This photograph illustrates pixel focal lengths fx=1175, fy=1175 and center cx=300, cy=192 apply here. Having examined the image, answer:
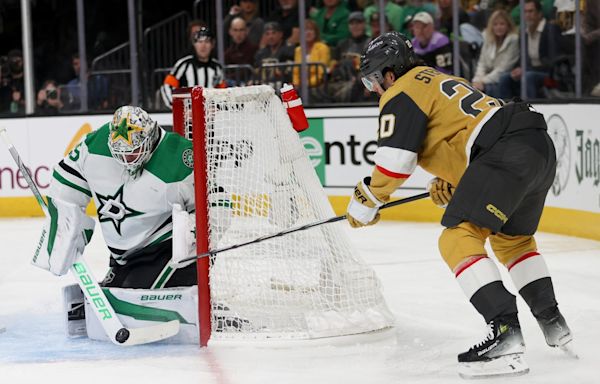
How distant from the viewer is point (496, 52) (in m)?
7.17

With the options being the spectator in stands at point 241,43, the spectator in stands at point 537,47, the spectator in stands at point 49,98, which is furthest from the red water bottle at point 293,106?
the spectator in stands at point 49,98

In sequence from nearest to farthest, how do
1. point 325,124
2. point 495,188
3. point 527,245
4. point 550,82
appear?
point 495,188
point 527,245
point 550,82
point 325,124

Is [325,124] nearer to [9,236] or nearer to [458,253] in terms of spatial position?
[9,236]

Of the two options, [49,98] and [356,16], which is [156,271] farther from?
[49,98]

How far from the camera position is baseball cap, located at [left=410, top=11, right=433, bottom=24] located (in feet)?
24.2

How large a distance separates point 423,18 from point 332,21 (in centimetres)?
73

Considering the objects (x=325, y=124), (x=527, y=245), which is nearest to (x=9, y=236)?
(x=325, y=124)

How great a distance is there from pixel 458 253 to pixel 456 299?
4.48 ft

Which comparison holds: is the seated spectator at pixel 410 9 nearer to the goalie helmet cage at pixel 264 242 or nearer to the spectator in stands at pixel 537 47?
the spectator in stands at pixel 537 47

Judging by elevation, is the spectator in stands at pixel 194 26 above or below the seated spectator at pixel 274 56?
above

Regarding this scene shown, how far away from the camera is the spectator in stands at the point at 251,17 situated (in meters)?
8.08

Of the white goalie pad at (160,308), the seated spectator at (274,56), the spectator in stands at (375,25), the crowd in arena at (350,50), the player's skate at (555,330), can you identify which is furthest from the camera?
the seated spectator at (274,56)

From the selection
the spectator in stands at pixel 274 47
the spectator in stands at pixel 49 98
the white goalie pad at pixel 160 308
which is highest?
Answer: the spectator in stands at pixel 274 47

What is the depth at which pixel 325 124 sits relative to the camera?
738 cm
